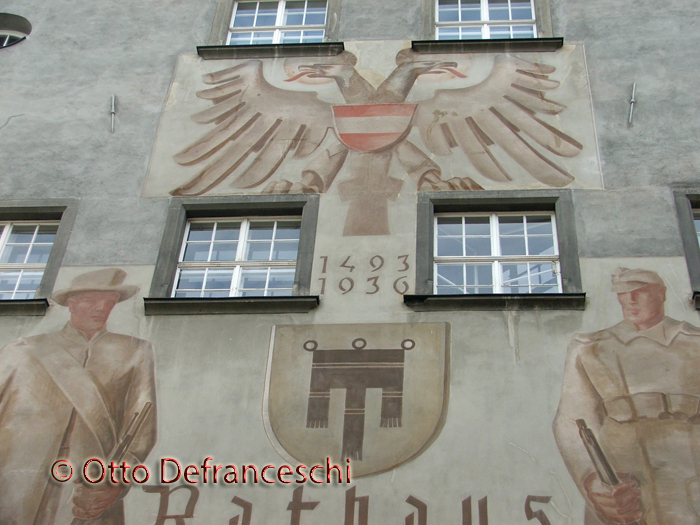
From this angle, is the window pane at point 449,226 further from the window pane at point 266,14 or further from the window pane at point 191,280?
the window pane at point 266,14

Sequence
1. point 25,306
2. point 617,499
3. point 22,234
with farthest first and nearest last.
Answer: point 22,234, point 25,306, point 617,499

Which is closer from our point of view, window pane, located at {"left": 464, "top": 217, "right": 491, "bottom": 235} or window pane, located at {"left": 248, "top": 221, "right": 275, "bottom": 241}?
window pane, located at {"left": 464, "top": 217, "right": 491, "bottom": 235}

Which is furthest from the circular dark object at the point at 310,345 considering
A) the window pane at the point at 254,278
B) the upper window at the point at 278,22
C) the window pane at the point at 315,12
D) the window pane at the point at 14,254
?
the window pane at the point at 315,12

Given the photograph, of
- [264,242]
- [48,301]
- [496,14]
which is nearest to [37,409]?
A: [48,301]

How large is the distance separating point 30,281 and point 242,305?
87.1 inches

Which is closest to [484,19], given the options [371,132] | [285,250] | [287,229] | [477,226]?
[371,132]

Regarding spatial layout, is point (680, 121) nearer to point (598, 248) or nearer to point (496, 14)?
point (598, 248)

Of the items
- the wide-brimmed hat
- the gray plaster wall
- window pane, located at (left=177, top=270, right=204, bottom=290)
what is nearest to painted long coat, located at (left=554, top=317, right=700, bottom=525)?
the gray plaster wall

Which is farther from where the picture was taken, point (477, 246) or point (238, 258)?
point (238, 258)

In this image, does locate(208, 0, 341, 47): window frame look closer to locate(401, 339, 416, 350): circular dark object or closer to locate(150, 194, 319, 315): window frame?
locate(150, 194, 319, 315): window frame

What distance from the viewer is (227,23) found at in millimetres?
11469

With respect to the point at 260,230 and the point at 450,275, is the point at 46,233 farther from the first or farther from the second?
the point at 450,275

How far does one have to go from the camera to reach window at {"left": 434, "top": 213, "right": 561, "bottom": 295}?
867cm

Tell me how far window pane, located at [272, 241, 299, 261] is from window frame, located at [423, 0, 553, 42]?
10.6 feet
